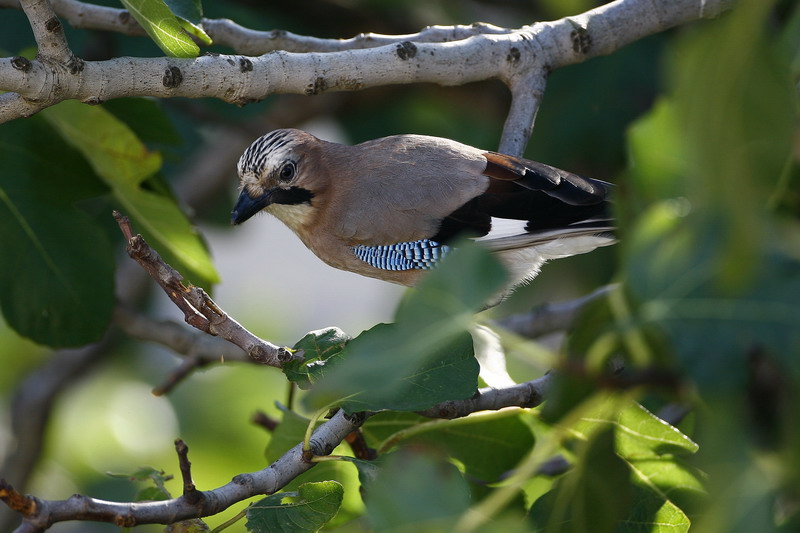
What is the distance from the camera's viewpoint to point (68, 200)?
106 inches

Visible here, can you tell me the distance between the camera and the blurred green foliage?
38.3 inches

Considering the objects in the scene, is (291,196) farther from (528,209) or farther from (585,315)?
(585,315)

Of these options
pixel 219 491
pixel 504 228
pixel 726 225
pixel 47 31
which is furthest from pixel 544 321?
pixel 726 225

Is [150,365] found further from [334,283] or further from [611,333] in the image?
[611,333]

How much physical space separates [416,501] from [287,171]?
2330mm

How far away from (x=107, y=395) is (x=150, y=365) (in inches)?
15.2

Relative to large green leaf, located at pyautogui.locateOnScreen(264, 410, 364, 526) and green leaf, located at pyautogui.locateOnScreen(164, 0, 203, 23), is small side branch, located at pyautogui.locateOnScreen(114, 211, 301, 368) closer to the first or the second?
large green leaf, located at pyautogui.locateOnScreen(264, 410, 364, 526)

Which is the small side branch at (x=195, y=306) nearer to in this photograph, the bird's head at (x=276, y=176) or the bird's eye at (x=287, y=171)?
the bird's head at (x=276, y=176)

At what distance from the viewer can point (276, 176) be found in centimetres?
332

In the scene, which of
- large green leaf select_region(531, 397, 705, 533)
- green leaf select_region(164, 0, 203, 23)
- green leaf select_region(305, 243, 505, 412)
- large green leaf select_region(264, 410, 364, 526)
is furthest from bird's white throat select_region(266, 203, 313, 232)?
green leaf select_region(305, 243, 505, 412)

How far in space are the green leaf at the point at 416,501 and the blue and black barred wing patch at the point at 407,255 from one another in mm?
1732

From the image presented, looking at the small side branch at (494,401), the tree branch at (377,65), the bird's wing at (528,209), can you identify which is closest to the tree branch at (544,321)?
the bird's wing at (528,209)

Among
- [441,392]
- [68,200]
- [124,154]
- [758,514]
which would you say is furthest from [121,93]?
[758,514]

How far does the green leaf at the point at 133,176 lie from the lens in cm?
255
